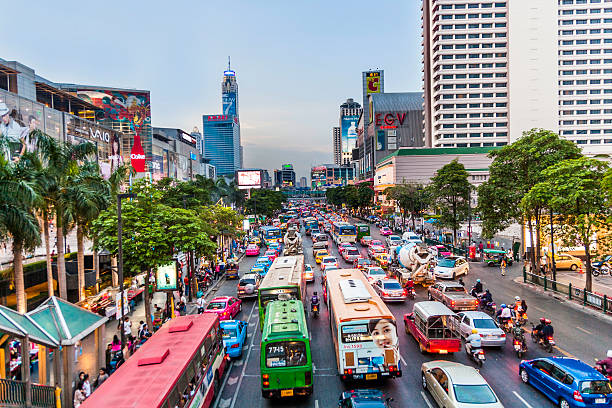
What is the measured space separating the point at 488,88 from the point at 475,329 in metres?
98.5

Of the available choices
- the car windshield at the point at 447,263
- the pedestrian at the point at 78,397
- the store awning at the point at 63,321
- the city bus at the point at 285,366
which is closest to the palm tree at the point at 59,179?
the store awning at the point at 63,321

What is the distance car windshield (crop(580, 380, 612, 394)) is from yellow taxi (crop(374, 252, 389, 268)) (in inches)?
1045

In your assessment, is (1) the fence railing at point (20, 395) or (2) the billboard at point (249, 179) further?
(2) the billboard at point (249, 179)

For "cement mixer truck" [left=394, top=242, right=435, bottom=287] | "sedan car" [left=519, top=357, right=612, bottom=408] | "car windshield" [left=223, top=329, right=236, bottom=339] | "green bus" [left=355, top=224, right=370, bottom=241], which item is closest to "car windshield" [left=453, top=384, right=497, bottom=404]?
"sedan car" [left=519, top=357, right=612, bottom=408]

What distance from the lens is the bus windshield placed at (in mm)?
13234

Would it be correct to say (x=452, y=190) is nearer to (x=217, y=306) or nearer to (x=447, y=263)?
(x=447, y=263)

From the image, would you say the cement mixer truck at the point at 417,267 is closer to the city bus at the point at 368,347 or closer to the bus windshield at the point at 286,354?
the city bus at the point at 368,347

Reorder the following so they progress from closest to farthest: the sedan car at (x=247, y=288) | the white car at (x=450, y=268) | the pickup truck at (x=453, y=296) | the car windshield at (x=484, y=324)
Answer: the car windshield at (x=484, y=324) < the pickup truck at (x=453, y=296) < the sedan car at (x=247, y=288) < the white car at (x=450, y=268)

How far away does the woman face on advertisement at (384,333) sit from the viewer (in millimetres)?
13953

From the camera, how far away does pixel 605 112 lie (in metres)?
101

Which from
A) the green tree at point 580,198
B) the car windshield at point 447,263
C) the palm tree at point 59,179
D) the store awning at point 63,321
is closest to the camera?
the store awning at point 63,321

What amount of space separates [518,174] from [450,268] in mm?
10369

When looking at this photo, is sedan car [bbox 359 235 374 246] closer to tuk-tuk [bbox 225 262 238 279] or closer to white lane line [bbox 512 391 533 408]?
tuk-tuk [bbox 225 262 238 279]

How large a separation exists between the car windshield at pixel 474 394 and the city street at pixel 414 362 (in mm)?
2212
